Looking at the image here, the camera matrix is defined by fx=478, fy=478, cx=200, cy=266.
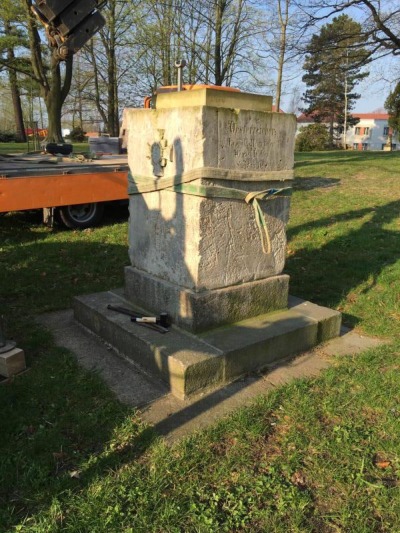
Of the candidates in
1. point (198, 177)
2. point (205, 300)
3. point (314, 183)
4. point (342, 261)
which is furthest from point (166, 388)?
point (314, 183)

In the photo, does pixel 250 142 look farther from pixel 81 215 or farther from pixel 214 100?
pixel 81 215

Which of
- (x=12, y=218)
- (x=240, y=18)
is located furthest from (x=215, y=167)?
(x=240, y=18)

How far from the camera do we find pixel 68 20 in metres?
3.95

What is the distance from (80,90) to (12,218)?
2548cm

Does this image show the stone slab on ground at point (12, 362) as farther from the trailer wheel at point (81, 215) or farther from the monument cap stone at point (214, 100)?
the trailer wheel at point (81, 215)

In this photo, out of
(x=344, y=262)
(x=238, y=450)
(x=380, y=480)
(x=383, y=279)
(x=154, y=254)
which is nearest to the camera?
(x=380, y=480)

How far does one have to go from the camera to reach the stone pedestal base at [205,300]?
3.49 meters

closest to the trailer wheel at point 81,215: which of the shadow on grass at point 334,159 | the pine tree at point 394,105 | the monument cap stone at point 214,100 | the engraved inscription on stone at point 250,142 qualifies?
the monument cap stone at point 214,100

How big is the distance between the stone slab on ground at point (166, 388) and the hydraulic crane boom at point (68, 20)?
248cm

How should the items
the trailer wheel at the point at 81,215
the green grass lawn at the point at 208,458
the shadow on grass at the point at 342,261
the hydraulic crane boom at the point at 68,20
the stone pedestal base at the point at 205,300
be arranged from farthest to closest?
the trailer wheel at the point at 81,215 → the shadow on grass at the point at 342,261 → the hydraulic crane boom at the point at 68,20 → the stone pedestal base at the point at 205,300 → the green grass lawn at the point at 208,458

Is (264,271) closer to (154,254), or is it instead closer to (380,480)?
(154,254)

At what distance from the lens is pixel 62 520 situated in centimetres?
214

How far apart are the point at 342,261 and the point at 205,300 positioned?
3.44m

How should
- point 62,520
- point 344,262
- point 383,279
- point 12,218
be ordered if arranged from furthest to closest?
point 12,218
point 344,262
point 383,279
point 62,520
